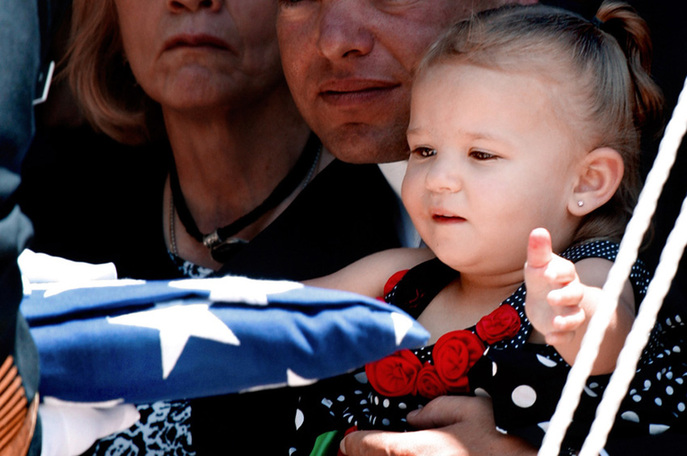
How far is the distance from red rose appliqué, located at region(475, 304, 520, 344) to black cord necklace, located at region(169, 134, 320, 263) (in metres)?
0.81

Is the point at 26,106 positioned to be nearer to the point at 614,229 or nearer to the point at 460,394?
the point at 460,394

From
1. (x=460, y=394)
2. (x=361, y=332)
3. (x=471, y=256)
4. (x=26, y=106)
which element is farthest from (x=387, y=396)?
(x=26, y=106)

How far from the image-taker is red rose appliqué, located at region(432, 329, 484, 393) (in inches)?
45.2

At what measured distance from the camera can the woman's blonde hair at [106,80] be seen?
7.30 ft

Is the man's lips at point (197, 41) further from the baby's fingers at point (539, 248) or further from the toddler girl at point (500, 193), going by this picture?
the baby's fingers at point (539, 248)

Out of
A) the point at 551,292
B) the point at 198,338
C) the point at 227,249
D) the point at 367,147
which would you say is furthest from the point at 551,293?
the point at 227,249

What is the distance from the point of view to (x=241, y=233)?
1927 mm

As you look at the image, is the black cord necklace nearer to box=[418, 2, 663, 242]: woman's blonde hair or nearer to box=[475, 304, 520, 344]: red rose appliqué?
box=[418, 2, 663, 242]: woman's blonde hair

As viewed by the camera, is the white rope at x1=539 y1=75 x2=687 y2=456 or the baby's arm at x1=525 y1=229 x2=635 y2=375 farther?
the baby's arm at x1=525 y1=229 x2=635 y2=375

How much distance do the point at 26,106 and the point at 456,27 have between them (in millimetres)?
833

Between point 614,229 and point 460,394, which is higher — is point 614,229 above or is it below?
above

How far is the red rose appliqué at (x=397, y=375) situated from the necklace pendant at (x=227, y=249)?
0.71 m

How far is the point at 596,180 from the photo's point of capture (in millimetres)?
1240

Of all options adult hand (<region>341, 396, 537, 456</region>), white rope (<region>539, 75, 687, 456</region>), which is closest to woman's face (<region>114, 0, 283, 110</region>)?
adult hand (<region>341, 396, 537, 456</region>)
